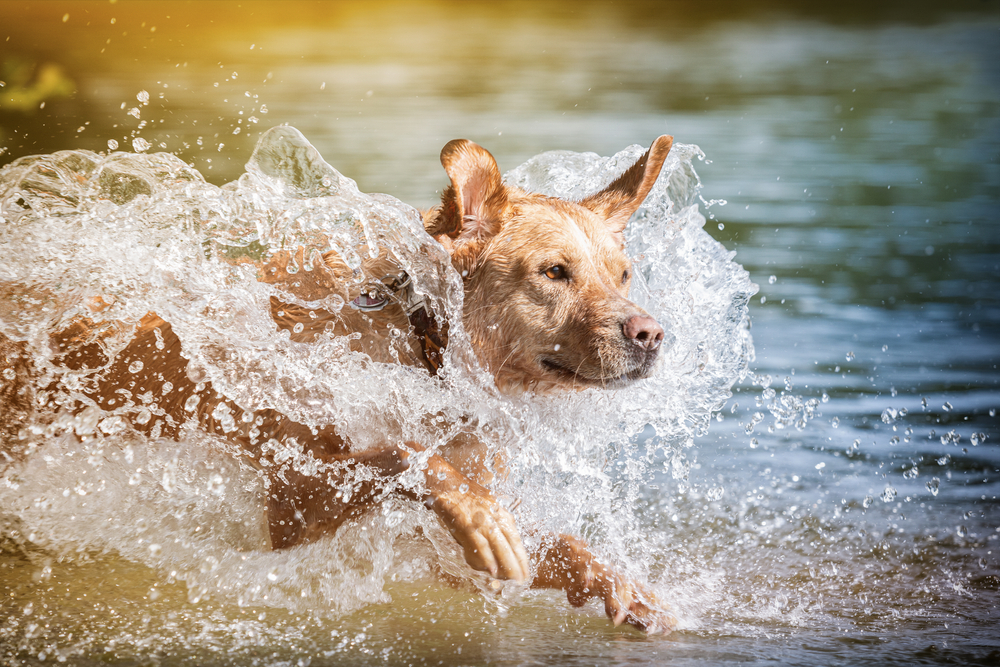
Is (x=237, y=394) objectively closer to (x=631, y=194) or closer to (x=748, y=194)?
(x=631, y=194)

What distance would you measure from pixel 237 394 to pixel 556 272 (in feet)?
3.18

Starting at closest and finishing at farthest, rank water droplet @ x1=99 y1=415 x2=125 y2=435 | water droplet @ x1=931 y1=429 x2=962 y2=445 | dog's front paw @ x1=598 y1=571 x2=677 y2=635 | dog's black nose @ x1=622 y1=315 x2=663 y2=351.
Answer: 1. dog's black nose @ x1=622 y1=315 x2=663 y2=351
2. dog's front paw @ x1=598 y1=571 x2=677 y2=635
3. water droplet @ x1=99 y1=415 x2=125 y2=435
4. water droplet @ x1=931 y1=429 x2=962 y2=445

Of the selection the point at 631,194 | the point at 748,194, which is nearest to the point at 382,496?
the point at 631,194

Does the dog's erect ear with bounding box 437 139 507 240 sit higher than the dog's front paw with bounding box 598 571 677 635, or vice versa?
the dog's erect ear with bounding box 437 139 507 240

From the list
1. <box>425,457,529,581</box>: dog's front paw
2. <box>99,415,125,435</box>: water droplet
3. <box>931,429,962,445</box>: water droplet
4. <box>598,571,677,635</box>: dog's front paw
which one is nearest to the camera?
<box>425,457,529,581</box>: dog's front paw

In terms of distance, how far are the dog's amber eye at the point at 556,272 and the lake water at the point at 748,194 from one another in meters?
0.96

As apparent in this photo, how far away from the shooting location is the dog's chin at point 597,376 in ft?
7.29

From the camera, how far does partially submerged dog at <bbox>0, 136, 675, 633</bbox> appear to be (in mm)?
2178

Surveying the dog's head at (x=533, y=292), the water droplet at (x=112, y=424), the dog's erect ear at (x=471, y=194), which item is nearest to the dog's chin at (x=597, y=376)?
the dog's head at (x=533, y=292)

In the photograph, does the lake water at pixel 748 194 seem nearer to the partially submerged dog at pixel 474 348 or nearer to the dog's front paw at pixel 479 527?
the partially submerged dog at pixel 474 348

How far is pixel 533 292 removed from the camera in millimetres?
2299

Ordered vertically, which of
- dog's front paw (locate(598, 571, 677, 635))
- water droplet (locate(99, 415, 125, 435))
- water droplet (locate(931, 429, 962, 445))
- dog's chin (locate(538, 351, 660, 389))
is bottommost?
dog's front paw (locate(598, 571, 677, 635))

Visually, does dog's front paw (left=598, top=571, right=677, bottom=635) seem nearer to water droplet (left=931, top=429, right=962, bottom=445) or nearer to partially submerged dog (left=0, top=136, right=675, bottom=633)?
partially submerged dog (left=0, top=136, right=675, bottom=633)

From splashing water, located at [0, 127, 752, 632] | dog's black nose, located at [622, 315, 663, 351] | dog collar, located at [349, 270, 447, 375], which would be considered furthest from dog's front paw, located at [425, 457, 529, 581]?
dog's black nose, located at [622, 315, 663, 351]
